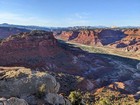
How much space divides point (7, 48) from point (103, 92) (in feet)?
131

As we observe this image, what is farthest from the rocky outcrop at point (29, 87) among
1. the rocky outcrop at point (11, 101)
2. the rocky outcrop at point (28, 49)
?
the rocky outcrop at point (28, 49)

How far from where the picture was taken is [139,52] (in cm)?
17938

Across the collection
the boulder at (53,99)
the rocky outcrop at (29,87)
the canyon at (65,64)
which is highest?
the rocky outcrop at (29,87)

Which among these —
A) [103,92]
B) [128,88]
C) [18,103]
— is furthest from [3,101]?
[128,88]

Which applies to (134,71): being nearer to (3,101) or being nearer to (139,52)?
(139,52)

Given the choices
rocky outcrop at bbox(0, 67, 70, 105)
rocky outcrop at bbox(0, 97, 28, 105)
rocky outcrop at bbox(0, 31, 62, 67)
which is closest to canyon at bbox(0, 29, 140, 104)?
rocky outcrop at bbox(0, 31, 62, 67)

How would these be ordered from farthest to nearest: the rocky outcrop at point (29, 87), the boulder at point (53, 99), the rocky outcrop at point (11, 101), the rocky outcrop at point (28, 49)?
the rocky outcrop at point (28, 49) → the boulder at point (53, 99) → the rocky outcrop at point (29, 87) → the rocky outcrop at point (11, 101)

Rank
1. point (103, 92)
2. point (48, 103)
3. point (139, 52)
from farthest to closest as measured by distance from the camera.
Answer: point (139, 52) → point (103, 92) → point (48, 103)

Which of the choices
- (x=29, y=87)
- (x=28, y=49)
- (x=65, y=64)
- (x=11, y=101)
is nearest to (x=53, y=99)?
(x=29, y=87)

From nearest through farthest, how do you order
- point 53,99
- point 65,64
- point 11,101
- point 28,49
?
point 11,101
point 53,99
point 28,49
point 65,64

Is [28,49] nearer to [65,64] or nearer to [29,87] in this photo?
[65,64]

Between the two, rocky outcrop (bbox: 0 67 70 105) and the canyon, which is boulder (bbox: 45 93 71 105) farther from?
the canyon

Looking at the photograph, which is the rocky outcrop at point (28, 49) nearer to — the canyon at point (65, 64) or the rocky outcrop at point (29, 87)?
the canyon at point (65, 64)

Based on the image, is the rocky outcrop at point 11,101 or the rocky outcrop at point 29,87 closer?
the rocky outcrop at point 11,101
